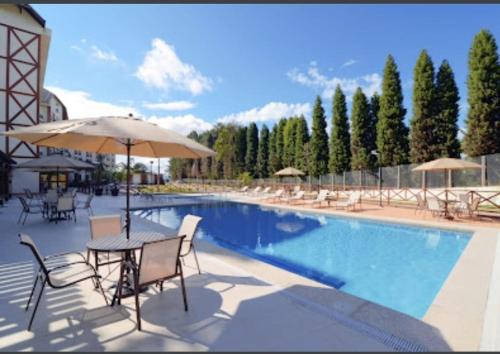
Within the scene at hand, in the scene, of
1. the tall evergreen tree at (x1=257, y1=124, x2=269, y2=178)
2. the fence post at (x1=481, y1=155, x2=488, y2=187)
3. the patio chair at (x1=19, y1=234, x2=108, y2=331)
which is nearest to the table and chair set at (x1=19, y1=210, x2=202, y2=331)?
the patio chair at (x1=19, y1=234, x2=108, y2=331)

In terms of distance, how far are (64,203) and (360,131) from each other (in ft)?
68.2

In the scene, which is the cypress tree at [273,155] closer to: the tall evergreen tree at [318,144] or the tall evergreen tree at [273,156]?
the tall evergreen tree at [273,156]

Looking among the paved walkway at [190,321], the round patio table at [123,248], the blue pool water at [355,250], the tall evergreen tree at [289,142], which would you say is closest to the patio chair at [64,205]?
the blue pool water at [355,250]

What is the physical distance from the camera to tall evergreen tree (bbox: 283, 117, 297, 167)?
28.8 m

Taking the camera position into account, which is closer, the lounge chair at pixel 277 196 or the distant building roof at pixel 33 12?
the lounge chair at pixel 277 196

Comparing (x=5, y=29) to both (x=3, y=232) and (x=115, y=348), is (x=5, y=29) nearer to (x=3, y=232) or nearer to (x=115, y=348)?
(x=3, y=232)

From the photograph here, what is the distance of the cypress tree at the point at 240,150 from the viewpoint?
3528cm

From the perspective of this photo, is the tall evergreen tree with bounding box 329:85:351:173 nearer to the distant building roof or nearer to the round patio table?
the round patio table

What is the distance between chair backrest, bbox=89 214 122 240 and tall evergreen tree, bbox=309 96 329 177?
22.3 m

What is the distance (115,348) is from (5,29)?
21529mm

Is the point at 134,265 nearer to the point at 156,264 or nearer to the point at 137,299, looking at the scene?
the point at 156,264

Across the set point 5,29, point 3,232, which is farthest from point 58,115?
point 3,232

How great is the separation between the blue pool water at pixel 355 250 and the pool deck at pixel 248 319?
94cm

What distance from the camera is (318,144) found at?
24688 mm
